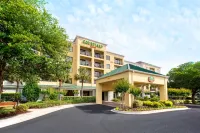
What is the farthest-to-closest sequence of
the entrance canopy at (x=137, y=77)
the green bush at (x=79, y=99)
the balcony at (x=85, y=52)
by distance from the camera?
1. the balcony at (x=85, y=52)
2. the green bush at (x=79, y=99)
3. the entrance canopy at (x=137, y=77)

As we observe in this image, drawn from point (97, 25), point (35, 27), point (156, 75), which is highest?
point (97, 25)

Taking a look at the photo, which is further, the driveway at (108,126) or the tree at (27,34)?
the tree at (27,34)

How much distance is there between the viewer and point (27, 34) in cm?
1109

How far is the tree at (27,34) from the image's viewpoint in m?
10.8

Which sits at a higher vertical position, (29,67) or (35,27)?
(35,27)

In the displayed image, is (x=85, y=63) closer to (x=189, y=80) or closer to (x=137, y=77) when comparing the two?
(x=137, y=77)

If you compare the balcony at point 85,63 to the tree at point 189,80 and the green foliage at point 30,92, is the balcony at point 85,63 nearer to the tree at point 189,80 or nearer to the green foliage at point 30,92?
the green foliage at point 30,92

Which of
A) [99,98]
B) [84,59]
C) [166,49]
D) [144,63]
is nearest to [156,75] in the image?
[166,49]

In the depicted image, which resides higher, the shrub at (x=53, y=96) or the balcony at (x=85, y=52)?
the balcony at (x=85, y=52)

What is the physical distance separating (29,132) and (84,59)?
34.5 meters

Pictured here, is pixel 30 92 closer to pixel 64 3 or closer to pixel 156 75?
pixel 64 3

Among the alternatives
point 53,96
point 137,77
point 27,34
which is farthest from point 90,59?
point 27,34

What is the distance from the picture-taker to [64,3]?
11.7m

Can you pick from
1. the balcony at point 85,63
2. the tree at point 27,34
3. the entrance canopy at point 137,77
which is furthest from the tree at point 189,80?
the tree at point 27,34
